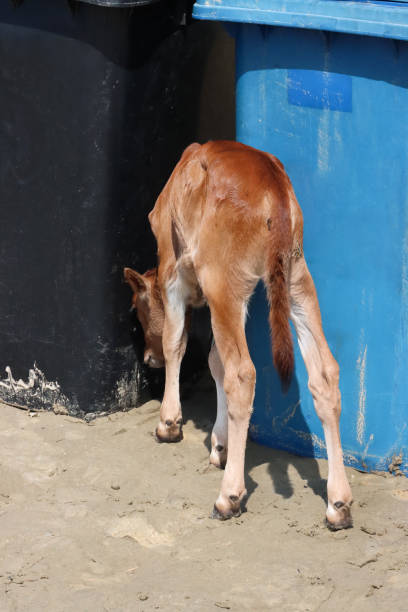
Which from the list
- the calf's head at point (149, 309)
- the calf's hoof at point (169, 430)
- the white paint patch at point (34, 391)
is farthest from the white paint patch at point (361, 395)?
the white paint patch at point (34, 391)

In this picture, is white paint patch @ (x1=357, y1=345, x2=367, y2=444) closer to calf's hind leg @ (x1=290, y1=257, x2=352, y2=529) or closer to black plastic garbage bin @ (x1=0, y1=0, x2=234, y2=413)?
calf's hind leg @ (x1=290, y1=257, x2=352, y2=529)

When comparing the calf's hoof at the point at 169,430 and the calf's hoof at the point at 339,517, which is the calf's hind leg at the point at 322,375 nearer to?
the calf's hoof at the point at 339,517

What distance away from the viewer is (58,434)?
5473 millimetres

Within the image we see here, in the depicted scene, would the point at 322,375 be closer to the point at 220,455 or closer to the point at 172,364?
the point at 220,455

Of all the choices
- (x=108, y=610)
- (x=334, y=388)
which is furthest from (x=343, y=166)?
(x=108, y=610)

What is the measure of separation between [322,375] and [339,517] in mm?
653

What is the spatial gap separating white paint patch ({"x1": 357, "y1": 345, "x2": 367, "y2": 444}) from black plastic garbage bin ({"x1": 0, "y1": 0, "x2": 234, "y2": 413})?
1390 mm

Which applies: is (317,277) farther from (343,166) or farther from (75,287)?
(75,287)

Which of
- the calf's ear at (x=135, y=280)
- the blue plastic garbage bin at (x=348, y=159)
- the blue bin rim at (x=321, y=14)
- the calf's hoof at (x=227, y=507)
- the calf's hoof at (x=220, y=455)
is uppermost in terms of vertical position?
the blue bin rim at (x=321, y=14)

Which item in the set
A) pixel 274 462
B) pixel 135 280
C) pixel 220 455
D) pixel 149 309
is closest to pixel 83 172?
pixel 135 280

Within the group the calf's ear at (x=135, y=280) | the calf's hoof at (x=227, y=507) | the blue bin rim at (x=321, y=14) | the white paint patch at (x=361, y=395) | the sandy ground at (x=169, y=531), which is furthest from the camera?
the calf's ear at (x=135, y=280)

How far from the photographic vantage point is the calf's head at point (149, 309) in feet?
17.7

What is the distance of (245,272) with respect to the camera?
4.51m

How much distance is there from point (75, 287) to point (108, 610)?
200 centimetres
